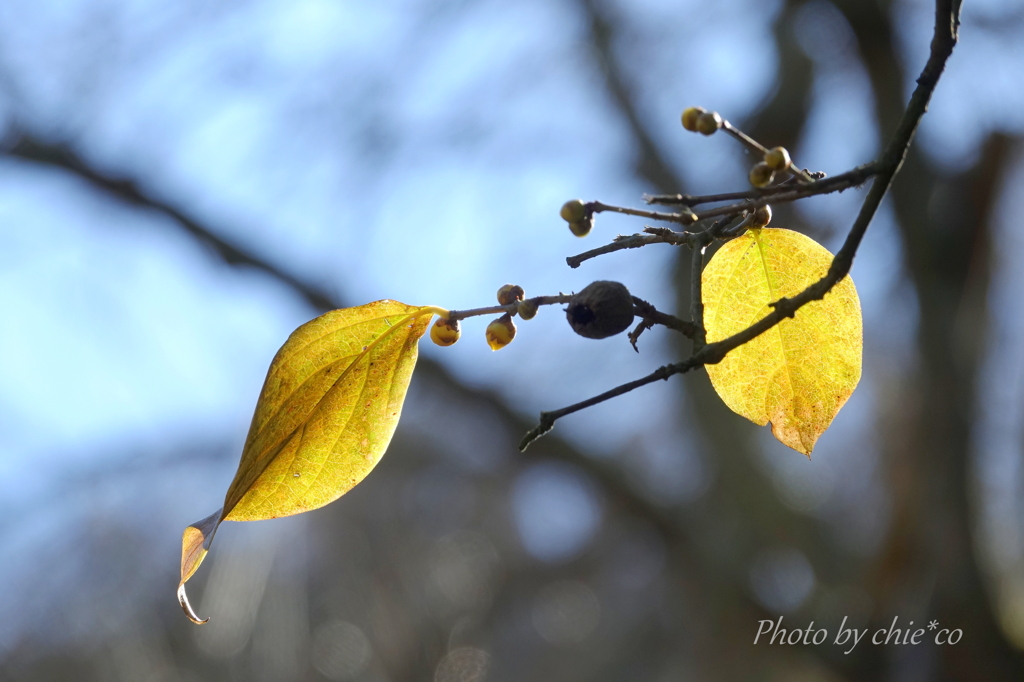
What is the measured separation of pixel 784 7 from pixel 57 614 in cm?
373

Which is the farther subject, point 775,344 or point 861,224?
point 775,344

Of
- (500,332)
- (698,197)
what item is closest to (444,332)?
(500,332)

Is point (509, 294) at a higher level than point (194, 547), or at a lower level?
higher

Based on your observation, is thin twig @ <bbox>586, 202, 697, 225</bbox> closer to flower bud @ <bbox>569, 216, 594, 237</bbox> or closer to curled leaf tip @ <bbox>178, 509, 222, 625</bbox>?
flower bud @ <bbox>569, 216, 594, 237</bbox>

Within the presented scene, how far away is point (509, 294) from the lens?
1.06 ft

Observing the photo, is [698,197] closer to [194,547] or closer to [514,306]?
[514,306]

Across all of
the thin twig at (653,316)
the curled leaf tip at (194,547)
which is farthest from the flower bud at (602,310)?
the curled leaf tip at (194,547)

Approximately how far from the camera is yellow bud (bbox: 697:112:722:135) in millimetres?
274

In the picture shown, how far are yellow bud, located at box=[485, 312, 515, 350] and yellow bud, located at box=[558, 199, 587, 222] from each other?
6 cm

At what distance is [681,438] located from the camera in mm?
2783

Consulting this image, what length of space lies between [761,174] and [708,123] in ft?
0.10

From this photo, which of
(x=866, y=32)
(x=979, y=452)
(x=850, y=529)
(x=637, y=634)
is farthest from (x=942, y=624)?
(x=637, y=634)

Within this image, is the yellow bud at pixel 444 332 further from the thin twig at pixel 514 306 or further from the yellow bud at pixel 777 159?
the yellow bud at pixel 777 159

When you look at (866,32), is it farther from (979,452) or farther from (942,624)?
(942,624)
